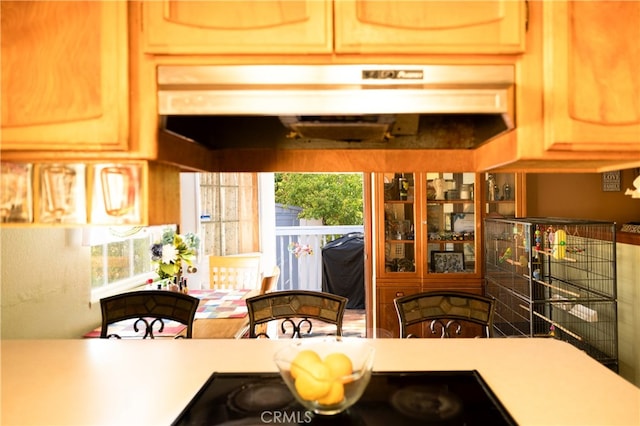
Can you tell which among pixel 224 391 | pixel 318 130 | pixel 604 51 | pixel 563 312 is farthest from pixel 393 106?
pixel 563 312

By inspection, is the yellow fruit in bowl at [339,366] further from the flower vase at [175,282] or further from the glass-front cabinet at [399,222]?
the glass-front cabinet at [399,222]

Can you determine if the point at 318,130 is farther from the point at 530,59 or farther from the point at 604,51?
the point at 604,51

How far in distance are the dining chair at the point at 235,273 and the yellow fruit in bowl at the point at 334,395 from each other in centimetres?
252

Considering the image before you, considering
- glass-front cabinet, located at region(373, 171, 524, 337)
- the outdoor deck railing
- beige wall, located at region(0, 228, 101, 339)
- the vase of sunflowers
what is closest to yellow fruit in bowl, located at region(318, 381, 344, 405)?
beige wall, located at region(0, 228, 101, 339)

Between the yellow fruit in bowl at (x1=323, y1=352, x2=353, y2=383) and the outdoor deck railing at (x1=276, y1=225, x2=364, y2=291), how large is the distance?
15.3 feet

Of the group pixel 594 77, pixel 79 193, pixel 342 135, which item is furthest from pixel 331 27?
pixel 79 193

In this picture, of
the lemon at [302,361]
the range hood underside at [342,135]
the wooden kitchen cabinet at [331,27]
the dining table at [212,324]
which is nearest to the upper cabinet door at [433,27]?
the wooden kitchen cabinet at [331,27]

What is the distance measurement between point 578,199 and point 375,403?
4050 mm

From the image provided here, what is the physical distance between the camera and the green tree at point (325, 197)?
5770mm

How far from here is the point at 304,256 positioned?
562 cm

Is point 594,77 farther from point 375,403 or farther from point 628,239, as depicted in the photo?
point 628,239

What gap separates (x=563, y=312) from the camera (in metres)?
3.44

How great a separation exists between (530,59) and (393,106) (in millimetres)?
338

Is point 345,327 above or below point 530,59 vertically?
below
